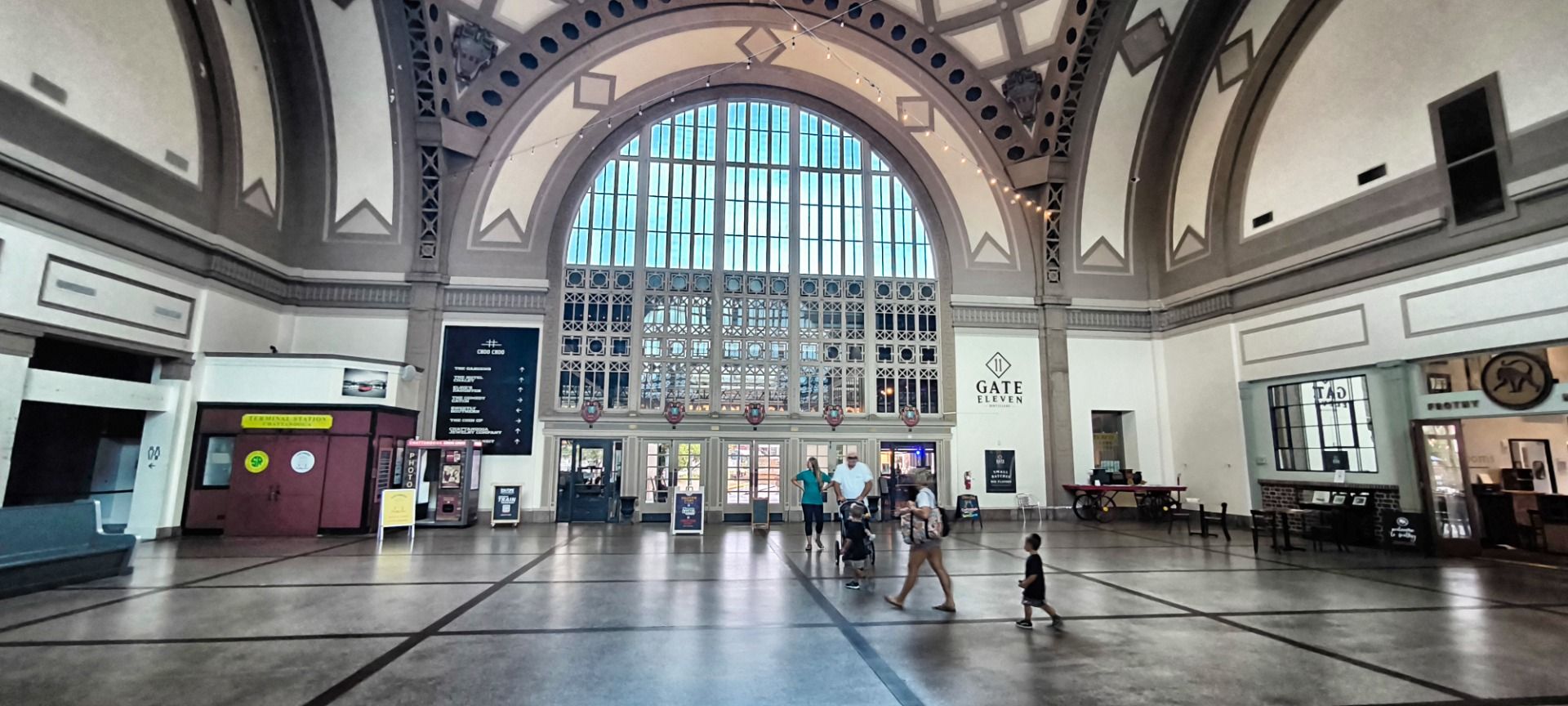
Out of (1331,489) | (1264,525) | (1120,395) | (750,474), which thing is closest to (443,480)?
(750,474)

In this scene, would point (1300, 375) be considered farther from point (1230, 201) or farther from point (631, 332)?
point (631, 332)

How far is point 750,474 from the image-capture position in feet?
53.7

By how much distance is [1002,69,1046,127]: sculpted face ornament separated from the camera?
54.9ft

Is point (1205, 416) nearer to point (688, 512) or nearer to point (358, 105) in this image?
point (688, 512)

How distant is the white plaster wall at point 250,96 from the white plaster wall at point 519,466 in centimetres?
459

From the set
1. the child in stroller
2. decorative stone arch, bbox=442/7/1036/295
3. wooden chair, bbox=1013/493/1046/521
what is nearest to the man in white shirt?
the child in stroller

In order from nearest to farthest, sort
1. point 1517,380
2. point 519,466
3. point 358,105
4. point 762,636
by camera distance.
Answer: point 762,636 → point 1517,380 → point 358,105 → point 519,466

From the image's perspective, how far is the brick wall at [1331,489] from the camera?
11742mm

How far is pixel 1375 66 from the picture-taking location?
1223 cm

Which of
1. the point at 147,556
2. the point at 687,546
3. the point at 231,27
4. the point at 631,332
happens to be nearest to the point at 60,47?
the point at 231,27

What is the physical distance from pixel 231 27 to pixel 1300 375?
73.2 feet

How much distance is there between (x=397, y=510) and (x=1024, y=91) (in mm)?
16937

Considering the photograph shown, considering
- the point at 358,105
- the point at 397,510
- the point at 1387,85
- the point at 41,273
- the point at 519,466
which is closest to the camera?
the point at 41,273

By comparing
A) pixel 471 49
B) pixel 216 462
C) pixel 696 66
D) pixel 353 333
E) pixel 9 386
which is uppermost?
pixel 696 66
